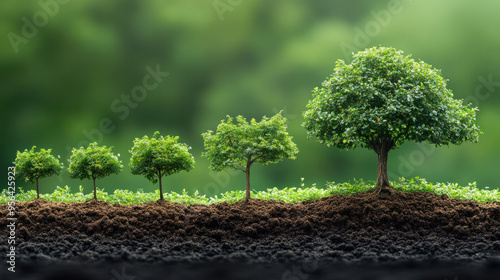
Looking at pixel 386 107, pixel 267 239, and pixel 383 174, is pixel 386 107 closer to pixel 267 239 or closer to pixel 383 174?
pixel 383 174

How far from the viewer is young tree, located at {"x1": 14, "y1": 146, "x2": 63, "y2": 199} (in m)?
14.0

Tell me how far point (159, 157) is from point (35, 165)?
416cm

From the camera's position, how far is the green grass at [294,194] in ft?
47.4

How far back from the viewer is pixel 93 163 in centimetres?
1332

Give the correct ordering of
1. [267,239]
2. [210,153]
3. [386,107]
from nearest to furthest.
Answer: [267,239], [386,107], [210,153]

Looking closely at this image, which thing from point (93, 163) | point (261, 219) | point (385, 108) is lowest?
point (261, 219)

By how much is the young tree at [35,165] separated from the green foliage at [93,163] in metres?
0.80

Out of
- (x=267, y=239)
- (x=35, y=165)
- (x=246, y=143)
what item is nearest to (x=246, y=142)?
(x=246, y=143)

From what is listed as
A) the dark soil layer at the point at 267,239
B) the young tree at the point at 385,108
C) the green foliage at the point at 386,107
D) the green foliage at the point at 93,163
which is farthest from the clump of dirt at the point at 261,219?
the green foliage at the point at 386,107

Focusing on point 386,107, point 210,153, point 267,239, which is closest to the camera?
point 267,239

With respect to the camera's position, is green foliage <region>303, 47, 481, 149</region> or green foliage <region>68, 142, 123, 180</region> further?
green foliage <region>68, 142, 123, 180</region>

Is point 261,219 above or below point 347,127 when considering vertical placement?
below

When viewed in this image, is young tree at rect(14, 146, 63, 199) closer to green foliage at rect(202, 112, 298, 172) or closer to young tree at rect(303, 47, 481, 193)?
green foliage at rect(202, 112, 298, 172)

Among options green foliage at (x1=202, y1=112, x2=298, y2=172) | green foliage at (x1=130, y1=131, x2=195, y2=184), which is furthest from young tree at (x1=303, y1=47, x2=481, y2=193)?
green foliage at (x1=130, y1=131, x2=195, y2=184)
